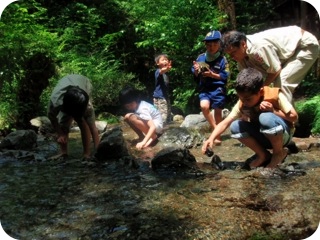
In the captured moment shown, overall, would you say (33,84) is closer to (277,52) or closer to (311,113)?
(277,52)

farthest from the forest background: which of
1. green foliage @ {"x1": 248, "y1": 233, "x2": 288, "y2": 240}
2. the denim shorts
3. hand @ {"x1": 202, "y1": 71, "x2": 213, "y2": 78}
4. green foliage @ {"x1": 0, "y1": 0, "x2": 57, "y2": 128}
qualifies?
green foliage @ {"x1": 248, "y1": 233, "x2": 288, "y2": 240}

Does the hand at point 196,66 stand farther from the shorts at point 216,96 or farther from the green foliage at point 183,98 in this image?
the green foliage at point 183,98

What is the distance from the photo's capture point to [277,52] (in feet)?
6.04

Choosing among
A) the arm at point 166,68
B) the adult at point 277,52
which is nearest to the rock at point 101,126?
the arm at point 166,68

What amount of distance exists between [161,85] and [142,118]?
250 mm

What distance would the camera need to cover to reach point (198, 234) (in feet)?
3.38

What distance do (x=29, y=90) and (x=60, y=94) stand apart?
0.53 meters

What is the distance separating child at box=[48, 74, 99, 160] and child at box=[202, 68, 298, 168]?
725 millimetres

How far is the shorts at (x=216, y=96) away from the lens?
2.26m

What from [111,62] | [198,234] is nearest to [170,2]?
Result: [111,62]

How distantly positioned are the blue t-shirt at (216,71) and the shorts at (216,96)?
29 millimetres

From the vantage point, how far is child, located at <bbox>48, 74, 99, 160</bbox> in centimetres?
190

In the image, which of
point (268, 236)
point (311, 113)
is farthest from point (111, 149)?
point (311, 113)

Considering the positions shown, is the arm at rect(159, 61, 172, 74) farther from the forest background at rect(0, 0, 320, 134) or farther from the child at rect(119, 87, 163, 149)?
the child at rect(119, 87, 163, 149)
